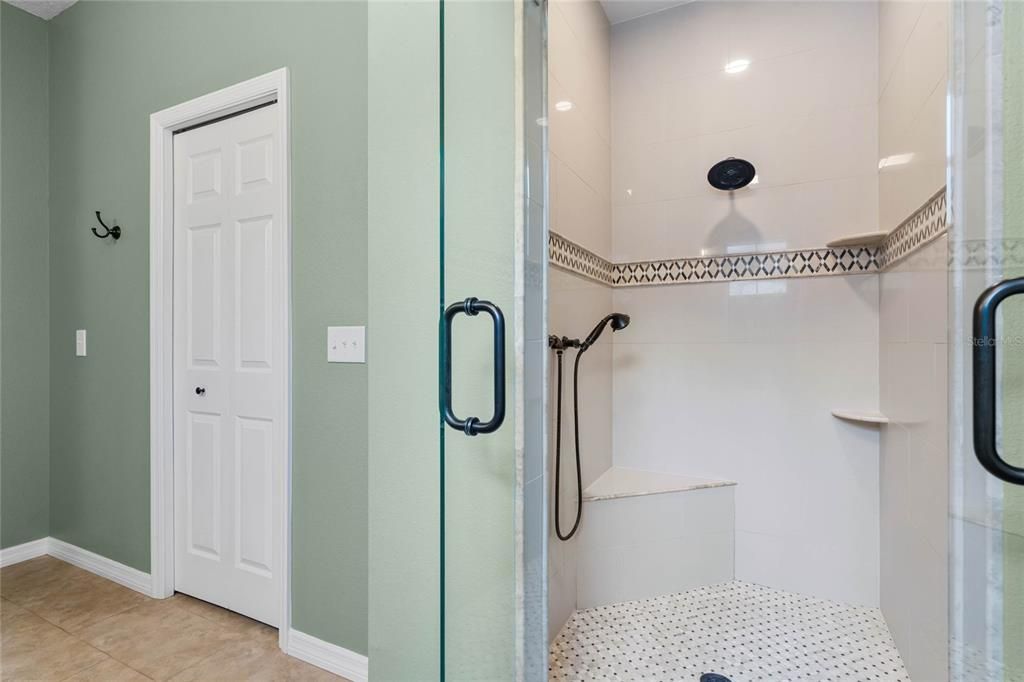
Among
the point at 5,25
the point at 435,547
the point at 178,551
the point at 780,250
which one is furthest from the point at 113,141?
the point at 780,250

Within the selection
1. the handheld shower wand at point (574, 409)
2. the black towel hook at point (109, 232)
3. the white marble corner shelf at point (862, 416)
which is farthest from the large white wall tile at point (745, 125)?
the black towel hook at point (109, 232)

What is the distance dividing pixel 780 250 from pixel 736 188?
0.32 metres

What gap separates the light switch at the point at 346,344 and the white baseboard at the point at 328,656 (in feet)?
3.11

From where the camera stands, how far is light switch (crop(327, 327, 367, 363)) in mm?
1605

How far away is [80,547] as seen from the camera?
2.38 meters

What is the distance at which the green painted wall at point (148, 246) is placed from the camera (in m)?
1.63

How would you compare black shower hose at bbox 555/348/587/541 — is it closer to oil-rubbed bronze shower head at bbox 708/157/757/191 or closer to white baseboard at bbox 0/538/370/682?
white baseboard at bbox 0/538/370/682

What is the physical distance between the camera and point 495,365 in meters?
0.77

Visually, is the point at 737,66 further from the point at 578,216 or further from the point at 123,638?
the point at 123,638

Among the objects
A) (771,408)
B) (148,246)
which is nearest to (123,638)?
(148,246)

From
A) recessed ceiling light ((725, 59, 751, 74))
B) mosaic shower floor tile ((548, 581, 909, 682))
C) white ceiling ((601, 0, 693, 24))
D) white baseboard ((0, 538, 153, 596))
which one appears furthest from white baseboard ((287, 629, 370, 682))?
white ceiling ((601, 0, 693, 24))

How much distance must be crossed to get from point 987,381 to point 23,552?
3.60 m

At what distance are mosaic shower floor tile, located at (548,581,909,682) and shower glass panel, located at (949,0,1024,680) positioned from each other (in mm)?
1049

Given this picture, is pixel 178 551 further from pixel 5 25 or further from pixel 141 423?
pixel 5 25
